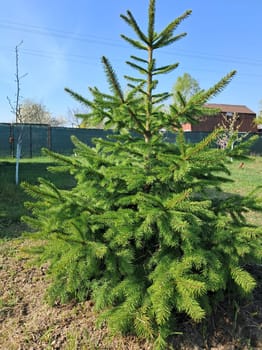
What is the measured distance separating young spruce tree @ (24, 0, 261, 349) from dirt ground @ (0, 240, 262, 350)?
11 cm

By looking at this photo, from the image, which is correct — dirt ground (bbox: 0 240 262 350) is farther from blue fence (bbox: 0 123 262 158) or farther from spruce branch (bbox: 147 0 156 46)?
blue fence (bbox: 0 123 262 158)

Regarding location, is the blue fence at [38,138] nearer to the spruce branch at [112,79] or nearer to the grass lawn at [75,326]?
the grass lawn at [75,326]

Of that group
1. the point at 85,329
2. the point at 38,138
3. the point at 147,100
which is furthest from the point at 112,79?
the point at 38,138

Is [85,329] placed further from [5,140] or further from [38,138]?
[38,138]

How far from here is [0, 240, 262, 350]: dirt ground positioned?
5.64ft

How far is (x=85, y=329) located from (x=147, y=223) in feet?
2.76

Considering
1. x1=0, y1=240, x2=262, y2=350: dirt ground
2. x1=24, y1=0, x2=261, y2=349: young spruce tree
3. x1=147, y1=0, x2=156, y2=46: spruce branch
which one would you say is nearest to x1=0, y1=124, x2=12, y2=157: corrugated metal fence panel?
x1=0, y1=240, x2=262, y2=350: dirt ground

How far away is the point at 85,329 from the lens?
1.82m

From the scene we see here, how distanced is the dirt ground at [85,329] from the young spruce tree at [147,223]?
0.37 feet

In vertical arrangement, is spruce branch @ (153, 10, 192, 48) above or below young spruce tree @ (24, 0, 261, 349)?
above

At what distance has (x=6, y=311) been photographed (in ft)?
6.67

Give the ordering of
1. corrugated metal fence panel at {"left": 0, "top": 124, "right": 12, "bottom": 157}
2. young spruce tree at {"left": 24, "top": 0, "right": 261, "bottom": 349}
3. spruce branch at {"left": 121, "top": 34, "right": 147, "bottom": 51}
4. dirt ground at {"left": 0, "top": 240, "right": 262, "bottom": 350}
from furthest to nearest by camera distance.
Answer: corrugated metal fence panel at {"left": 0, "top": 124, "right": 12, "bottom": 157}
spruce branch at {"left": 121, "top": 34, "right": 147, "bottom": 51}
dirt ground at {"left": 0, "top": 240, "right": 262, "bottom": 350}
young spruce tree at {"left": 24, "top": 0, "right": 261, "bottom": 349}

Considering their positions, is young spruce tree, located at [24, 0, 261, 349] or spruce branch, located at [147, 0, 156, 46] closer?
young spruce tree, located at [24, 0, 261, 349]

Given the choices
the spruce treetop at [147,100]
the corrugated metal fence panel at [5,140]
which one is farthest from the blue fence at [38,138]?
the spruce treetop at [147,100]
